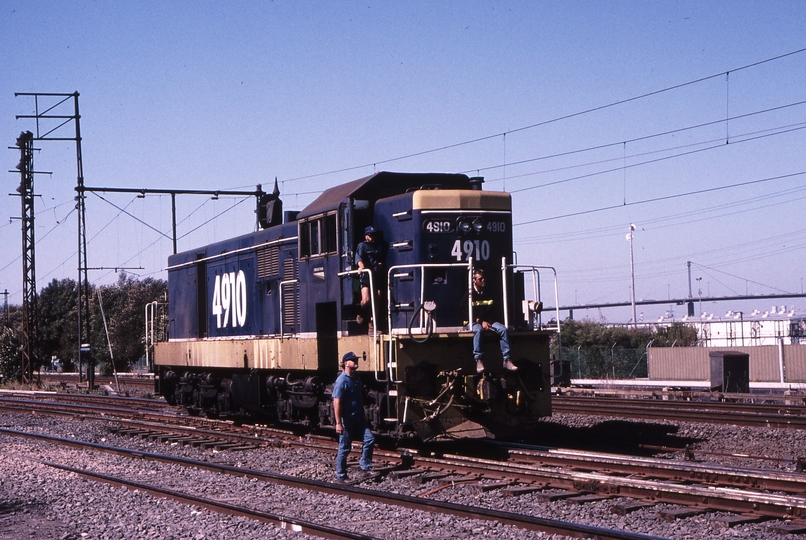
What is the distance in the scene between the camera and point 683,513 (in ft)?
24.5

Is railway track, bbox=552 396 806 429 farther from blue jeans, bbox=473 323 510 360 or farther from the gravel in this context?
blue jeans, bbox=473 323 510 360

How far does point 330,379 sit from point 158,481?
10.6ft

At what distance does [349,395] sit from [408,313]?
1.91m

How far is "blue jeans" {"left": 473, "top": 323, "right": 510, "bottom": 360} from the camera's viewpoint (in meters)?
11.1

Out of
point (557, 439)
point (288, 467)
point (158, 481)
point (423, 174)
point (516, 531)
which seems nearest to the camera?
point (516, 531)

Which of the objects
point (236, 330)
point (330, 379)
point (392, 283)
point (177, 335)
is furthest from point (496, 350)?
point (177, 335)

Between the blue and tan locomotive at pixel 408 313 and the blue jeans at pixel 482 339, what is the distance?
0.73ft

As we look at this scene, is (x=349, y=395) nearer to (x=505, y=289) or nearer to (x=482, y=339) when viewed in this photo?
(x=482, y=339)

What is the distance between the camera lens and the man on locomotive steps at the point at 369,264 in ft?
38.2

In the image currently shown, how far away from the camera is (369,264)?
1177cm

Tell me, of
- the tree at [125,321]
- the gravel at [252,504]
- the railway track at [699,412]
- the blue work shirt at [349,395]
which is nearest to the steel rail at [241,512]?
the gravel at [252,504]

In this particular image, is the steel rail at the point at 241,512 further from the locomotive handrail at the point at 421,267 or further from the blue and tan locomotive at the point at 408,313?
the locomotive handrail at the point at 421,267

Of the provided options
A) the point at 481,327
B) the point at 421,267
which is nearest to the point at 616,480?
the point at 481,327

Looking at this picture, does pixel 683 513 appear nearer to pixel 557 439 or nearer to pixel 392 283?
pixel 392 283
